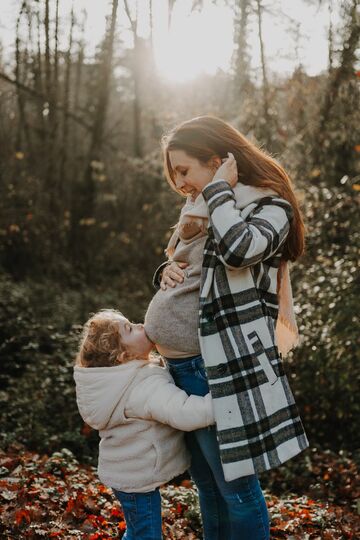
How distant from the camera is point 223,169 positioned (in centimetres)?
241

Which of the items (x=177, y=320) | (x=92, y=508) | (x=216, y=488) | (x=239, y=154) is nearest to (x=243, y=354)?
(x=177, y=320)

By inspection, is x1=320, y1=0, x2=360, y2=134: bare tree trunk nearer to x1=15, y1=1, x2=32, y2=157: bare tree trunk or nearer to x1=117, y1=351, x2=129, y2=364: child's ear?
x1=15, y1=1, x2=32, y2=157: bare tree trunk

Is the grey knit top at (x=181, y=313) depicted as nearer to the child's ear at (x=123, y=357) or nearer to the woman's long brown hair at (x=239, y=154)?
the child's ear at (x=123, y=357)

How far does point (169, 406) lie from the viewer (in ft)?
7.83

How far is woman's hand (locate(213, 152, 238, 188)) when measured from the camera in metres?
2.39

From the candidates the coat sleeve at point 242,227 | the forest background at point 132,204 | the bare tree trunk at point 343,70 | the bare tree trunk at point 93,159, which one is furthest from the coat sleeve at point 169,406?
the bare tree trunk at point 93,159

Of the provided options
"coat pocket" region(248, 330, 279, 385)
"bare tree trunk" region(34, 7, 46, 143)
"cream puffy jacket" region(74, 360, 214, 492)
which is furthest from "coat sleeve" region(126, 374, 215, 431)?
"bare tree trunk" region(34, 7, 46, 143)

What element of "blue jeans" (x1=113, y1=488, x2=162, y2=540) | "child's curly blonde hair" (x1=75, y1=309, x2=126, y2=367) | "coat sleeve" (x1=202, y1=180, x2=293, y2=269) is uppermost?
"coat sleeve" (x1=202, y1=180, x2=293, y2=269)

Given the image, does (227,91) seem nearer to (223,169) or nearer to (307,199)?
(307,199)

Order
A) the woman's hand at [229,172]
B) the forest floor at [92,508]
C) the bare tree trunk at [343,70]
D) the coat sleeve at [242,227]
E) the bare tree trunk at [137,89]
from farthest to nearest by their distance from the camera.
A: the bare tree trunk at [137,89]
the bare tree trunk at [343,70]
the forest floor at [92,508]
the woman's hand at [229,172]
the coat sleeve at [242,227]

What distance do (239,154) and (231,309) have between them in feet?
2.07

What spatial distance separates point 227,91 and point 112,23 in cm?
327

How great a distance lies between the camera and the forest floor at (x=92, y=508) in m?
3.53

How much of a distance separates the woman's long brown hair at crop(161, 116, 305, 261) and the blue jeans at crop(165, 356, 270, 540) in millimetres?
643
